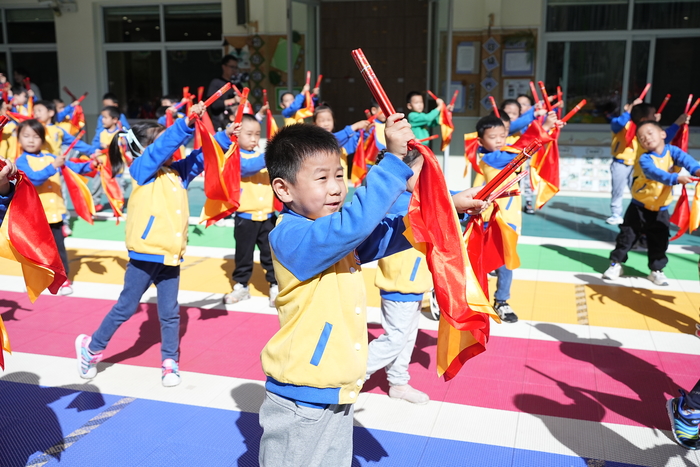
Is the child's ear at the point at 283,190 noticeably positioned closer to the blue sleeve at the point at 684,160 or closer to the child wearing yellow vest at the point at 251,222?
the child wearing yellow vest at the point at 251,222

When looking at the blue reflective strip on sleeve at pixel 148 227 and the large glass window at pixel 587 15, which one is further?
the large glass window at pixel 587 15

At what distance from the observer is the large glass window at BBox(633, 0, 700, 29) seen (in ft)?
36.8

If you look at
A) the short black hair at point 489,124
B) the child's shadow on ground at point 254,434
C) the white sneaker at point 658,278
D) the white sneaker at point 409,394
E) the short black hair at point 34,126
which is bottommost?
the child's shadow on ground at point 254,434

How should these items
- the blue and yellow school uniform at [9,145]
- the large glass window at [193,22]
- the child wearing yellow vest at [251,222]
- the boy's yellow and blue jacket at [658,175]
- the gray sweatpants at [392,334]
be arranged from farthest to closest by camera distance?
the large glass window at [193,22], the blue and yellow school uniform at [9,145], the boy's yellow and blue jacket at [658,175], the child wearing yellow vest at [251,222], the gray sweatpants at [392,334]

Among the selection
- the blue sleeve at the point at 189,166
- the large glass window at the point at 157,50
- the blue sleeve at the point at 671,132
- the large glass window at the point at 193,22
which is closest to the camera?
the blue sleeve at the point at 189,166

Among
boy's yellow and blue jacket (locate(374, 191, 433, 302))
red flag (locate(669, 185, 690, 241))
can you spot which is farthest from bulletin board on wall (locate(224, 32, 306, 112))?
boy's yellow and blue jacket (locate(374, 191, 433, 302))

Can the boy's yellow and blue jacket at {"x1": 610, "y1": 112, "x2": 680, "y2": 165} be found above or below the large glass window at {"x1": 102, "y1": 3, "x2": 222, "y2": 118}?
below

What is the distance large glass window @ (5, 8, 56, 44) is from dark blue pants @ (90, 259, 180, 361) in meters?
13.1

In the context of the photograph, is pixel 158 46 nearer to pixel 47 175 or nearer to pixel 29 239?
pixel 47 175

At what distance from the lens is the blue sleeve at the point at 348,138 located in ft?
18.3

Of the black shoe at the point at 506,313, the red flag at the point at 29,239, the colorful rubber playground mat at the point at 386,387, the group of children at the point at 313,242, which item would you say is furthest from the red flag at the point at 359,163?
the red flag at the point at 29,239

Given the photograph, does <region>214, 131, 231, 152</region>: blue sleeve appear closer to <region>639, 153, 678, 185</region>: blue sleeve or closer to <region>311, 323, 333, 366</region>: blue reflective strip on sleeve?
<region>311, 323, 333, 366</region>: blue reflective strip on sleeve

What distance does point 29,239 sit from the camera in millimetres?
2830

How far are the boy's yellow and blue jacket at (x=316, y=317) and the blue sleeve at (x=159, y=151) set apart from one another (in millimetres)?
1642
